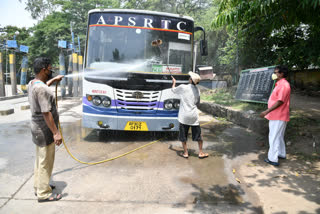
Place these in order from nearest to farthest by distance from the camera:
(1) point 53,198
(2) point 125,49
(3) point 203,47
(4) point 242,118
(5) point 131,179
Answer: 1. (1) point 53,198
2. (5) point 131,179
3. (2) point 125,49
4. (3) point 203,47
5. (4) point 242,118

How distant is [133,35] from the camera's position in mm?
5473

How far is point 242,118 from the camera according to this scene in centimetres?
795

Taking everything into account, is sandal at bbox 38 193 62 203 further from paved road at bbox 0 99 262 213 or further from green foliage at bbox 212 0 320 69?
green foliage at bbox 212 0 320 69

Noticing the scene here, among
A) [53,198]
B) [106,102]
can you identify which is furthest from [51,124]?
[106,102]

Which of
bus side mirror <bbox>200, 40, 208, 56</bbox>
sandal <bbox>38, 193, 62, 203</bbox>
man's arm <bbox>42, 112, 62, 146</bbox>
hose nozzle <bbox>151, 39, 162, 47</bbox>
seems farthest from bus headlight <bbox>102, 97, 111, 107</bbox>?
bus side mirror <bbox>200, 40, 208, 56</bbox>

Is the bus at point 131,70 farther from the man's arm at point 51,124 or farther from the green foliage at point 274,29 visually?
the man's arm at point 51,124

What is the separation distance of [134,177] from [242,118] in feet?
17.4

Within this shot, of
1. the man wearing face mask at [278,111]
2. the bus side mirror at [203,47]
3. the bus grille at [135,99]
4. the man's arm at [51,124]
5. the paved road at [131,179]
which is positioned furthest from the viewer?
the bus side mirror at [203,47]

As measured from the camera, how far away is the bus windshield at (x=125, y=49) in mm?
5418

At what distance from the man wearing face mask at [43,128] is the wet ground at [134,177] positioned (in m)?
0.22

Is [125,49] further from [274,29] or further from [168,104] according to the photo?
[274,29]

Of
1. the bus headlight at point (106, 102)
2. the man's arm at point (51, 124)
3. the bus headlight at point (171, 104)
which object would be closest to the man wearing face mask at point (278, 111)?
the bus headlight at point (171, 104)

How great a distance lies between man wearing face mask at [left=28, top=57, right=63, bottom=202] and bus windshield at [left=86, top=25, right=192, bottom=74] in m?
2.43

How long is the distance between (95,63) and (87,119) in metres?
1.32
